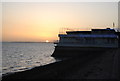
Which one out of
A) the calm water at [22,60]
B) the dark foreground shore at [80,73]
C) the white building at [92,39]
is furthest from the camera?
the white building at [92,39]

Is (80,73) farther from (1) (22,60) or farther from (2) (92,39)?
(2) (92,39)

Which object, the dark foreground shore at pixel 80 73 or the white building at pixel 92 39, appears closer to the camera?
the dark foreground shore at pixel 80 73

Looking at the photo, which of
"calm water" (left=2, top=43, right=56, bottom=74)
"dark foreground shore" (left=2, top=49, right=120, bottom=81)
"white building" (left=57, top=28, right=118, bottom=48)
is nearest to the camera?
"dark foreground shore" (left=2, top=49, right=120, bottom=81)

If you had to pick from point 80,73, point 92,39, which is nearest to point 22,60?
point 92,39

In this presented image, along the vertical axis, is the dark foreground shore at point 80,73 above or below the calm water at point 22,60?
above

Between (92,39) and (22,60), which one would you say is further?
(92,39)

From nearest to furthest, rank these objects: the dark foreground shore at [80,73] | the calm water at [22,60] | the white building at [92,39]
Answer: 1. the dark foreground shore at [80,73]
2. the calm water at [22,60]
3. the white building at [92,39]

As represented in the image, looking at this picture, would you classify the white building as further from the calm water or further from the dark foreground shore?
the dark foreground shore

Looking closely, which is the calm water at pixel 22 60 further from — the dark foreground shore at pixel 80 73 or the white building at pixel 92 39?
the white building at pixel 92 39

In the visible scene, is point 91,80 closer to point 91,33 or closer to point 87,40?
point 87,40

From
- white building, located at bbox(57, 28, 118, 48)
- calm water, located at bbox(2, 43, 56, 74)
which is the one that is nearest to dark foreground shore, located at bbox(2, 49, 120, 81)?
calm water, located at bbox(2, 43, 56, 74)

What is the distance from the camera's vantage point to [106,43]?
45.3 metres

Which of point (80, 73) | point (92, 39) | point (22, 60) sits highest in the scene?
point (80, 73)

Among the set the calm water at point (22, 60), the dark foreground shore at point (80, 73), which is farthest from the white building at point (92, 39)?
the dark foreground shore at point (80, 73)
